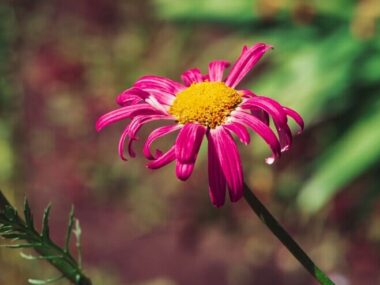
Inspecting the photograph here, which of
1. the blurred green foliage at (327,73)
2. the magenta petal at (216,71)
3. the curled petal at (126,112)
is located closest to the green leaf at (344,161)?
the blurred green foliage at (327,73)

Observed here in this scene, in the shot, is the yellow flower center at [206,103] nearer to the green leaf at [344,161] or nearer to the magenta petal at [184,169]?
the magenta petal at [184,169]

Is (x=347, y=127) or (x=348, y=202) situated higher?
(x=347, y=127)

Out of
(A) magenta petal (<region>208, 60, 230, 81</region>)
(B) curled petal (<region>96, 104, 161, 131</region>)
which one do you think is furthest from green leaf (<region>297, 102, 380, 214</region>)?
(B) curled petal (<region>96, 104, 161, 131</region>)

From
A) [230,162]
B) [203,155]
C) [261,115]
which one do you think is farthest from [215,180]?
[203,155]

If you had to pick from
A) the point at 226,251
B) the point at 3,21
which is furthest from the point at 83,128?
the point at 3,21

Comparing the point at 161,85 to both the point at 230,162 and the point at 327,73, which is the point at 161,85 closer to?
the point at 230,162

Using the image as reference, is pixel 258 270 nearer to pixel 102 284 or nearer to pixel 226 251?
pixel 226 251

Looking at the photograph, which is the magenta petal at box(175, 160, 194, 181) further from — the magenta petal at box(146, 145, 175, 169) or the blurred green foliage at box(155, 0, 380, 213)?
the blurred green foliage at box(155, 0, 380, 213)

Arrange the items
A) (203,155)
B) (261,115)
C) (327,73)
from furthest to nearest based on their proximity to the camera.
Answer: (203,155)
(327,73)
(261,115)
